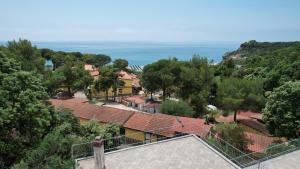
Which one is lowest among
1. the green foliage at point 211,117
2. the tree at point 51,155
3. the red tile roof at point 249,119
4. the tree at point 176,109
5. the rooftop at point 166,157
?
the red tile roof at point 249,119

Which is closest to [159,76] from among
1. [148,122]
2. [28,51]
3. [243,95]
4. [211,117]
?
[211,117]

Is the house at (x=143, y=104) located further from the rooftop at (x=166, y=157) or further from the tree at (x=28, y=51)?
the rooftop at (x=166, y=157)

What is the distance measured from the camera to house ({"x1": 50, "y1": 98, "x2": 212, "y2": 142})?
23.8 m

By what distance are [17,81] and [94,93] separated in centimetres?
3705

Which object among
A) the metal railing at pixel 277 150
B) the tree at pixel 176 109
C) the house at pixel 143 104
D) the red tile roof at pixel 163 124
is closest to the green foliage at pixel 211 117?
the tree at pixel 176 109

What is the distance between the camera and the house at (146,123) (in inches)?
938

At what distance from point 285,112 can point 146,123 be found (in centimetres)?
1136

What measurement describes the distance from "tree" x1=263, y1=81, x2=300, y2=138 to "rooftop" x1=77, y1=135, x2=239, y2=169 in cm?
1110

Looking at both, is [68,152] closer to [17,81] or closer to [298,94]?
[17,81]

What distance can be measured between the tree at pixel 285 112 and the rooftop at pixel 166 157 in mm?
11100

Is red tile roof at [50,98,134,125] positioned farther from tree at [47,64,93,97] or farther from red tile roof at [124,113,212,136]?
tree at [47,64,93,97]

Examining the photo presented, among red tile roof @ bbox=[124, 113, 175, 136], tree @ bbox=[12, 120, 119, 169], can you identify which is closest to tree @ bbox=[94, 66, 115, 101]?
red tile roof @ bbox=[124, 113, 175, 136]

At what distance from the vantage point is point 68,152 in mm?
13039

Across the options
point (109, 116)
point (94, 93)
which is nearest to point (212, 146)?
point (109, 116)
